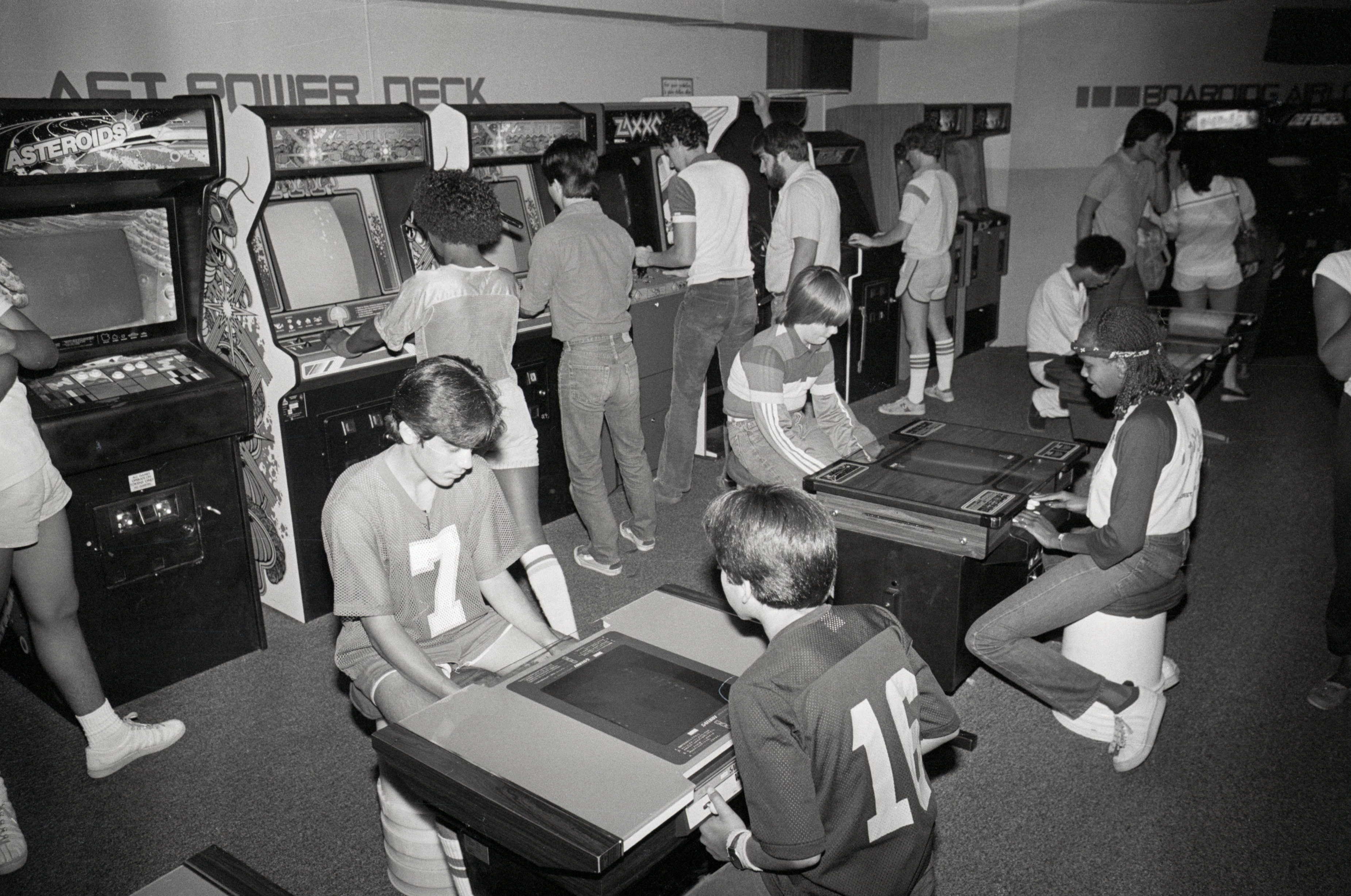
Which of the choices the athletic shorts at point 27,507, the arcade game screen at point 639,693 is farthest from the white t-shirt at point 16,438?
the arcade game screen at point 639,693

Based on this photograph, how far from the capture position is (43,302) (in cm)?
323

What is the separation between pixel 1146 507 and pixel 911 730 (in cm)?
143

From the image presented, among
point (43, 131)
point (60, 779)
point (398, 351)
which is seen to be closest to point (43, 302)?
point (43, 131)

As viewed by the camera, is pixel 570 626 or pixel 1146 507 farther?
pixel 570 626

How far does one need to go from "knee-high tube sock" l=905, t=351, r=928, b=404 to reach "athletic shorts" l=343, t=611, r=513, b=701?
4377mm

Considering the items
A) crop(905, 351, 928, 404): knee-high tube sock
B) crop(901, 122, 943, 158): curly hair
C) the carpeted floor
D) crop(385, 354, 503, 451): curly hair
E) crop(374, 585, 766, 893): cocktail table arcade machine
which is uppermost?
crop(901, 122, 943, 158): curly hair

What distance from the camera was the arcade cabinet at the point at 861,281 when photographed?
6453 millimetres

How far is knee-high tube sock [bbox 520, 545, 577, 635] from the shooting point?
3.10 m

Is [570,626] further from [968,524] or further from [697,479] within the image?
[697,479]

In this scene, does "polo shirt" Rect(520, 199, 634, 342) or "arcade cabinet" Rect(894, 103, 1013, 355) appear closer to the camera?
"polo shirt" Rect(520, 199, 634, 342)

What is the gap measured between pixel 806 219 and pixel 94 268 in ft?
10.2

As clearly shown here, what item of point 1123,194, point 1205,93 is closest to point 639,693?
point 1123,194

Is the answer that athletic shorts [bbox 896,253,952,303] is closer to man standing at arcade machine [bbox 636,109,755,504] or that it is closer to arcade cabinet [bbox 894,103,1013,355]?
arcade cabinet [bbox 894,103,1013,355]

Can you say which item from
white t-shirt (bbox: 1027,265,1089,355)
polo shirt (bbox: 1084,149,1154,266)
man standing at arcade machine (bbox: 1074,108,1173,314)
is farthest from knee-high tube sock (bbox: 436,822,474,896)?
polo shirt (bbox: 1084,149,1154,266)
